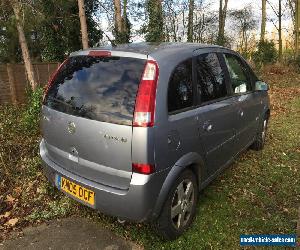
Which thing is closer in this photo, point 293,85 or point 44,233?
point 44,233

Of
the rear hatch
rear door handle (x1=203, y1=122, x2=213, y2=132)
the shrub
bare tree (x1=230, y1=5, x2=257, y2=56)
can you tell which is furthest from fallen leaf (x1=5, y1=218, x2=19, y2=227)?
bare tree (x1=230, y1=5, x2=257, y2=56)

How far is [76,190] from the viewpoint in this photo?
3.37 meters

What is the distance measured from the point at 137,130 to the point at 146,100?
0.27m

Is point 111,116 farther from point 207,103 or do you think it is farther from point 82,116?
point 207,103

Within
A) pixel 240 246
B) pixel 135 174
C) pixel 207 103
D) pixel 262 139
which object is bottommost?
pixel 240 246

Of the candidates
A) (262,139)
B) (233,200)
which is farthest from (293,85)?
(233,200)

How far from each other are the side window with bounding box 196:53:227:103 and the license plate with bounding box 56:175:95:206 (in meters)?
1.54

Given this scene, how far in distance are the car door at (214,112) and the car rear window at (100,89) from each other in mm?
885

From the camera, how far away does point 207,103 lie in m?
3.79

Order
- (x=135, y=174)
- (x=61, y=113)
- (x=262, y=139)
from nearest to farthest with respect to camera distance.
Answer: (x=135, y=174) < (x=61, y=113) < (x=262, y=139)

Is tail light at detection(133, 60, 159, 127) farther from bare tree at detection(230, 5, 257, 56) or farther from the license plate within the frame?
bare tree at detection(230, 5, 257, 56)

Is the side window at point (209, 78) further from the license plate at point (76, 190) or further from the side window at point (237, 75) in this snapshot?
the license plate at point (76, 190)

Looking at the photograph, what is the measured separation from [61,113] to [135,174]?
1041 mm

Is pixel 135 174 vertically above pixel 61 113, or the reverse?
pixel 61 113
